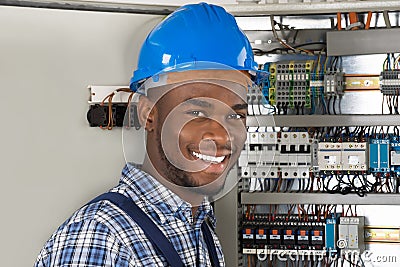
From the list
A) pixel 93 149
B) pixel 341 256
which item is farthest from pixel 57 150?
pixel 341 256

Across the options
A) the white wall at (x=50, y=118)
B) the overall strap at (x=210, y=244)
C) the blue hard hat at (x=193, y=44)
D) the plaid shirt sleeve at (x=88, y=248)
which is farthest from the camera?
the white wall at (x=50, y=118)

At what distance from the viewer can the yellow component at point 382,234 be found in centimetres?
263

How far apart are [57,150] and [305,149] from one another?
95 cm

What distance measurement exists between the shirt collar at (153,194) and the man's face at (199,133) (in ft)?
0.15

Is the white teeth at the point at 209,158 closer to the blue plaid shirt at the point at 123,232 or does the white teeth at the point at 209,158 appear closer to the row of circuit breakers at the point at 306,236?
Answer: the blue plaid shirt at the point at 123,232

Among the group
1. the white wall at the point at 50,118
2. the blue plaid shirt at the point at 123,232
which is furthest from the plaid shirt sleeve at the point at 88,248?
the white wall at the point at 50,118

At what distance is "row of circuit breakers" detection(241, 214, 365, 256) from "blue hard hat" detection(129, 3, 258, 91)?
53.7 inches

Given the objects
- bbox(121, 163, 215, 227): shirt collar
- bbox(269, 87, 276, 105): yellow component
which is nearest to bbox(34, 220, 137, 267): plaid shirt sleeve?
bbox(121, 163, 215, 227): shirt collar

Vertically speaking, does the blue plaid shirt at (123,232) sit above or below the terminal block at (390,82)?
below

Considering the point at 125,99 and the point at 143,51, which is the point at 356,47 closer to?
the point at 125,99

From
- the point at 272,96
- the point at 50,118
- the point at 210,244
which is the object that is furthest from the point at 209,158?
the point at 272,96

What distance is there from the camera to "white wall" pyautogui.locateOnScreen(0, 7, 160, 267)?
79.4 inches

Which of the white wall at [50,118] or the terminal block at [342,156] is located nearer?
the white wall at [50,118]

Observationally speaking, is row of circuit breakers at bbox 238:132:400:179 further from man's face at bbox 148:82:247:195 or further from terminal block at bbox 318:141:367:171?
man's face at bbox 148:82:247:195
